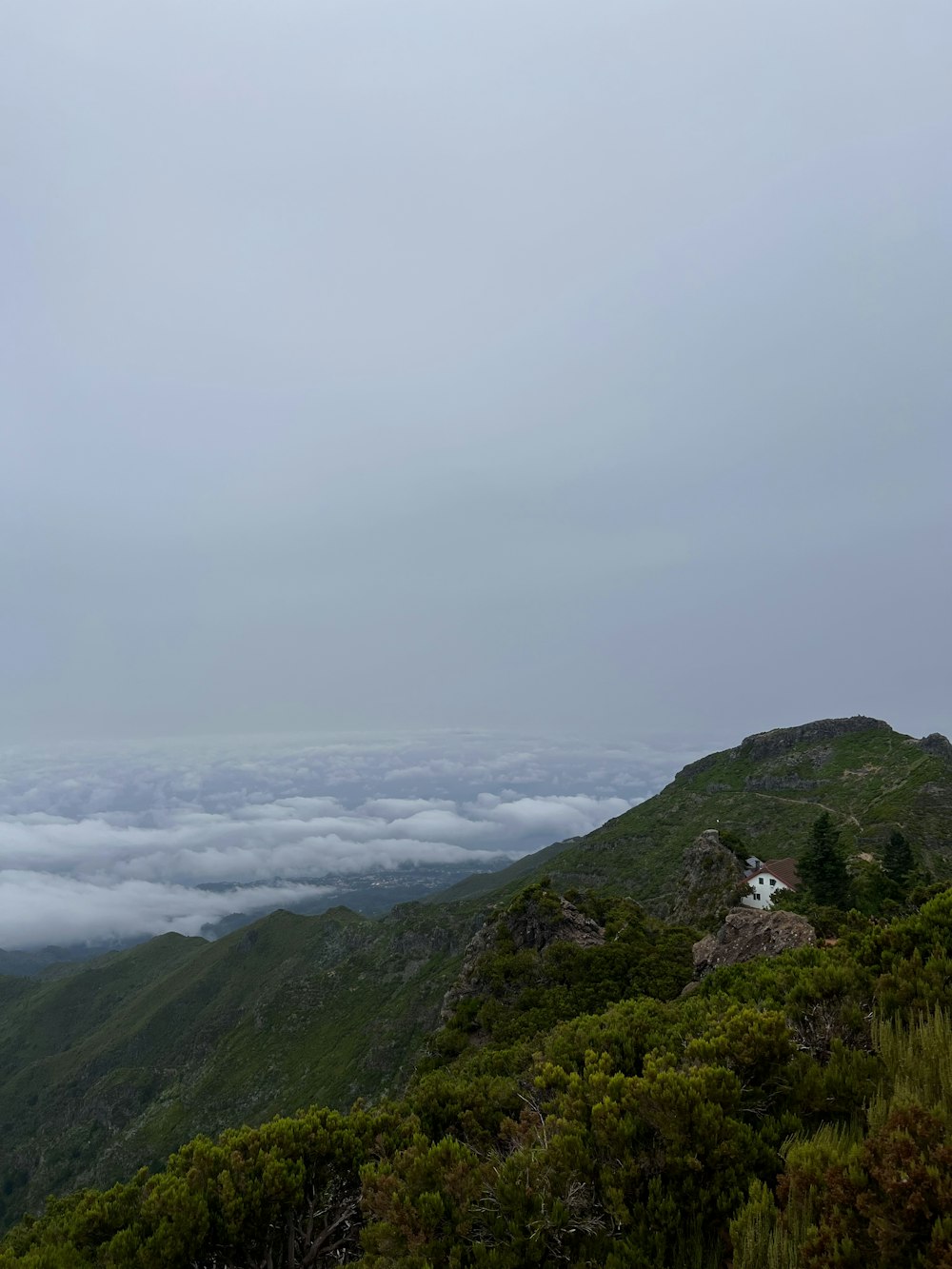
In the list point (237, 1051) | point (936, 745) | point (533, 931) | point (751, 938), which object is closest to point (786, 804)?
point (936, 745)

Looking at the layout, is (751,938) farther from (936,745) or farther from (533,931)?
(936,745)

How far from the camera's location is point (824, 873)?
5462cm

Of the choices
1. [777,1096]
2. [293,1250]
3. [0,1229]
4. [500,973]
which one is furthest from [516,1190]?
[0,1229]

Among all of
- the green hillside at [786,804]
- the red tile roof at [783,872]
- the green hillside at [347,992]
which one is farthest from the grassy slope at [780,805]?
the red tile roof at [783,872]

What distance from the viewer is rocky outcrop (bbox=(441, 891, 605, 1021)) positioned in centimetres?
3436

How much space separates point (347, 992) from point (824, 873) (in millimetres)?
132233

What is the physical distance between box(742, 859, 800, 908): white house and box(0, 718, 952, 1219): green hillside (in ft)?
58.8

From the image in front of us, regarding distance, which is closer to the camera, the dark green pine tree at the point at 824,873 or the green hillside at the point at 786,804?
the dark green pine tree at the point at 824,873

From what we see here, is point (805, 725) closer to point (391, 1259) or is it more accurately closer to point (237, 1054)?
point (237, 1054)

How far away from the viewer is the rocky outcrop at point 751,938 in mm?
22062

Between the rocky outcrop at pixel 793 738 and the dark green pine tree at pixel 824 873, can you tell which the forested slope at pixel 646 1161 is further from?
the rocky outcrop at pixel 793 738

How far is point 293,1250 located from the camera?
8914 mm

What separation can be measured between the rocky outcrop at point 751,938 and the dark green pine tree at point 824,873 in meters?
32.9

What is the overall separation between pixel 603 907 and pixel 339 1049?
370 feet
